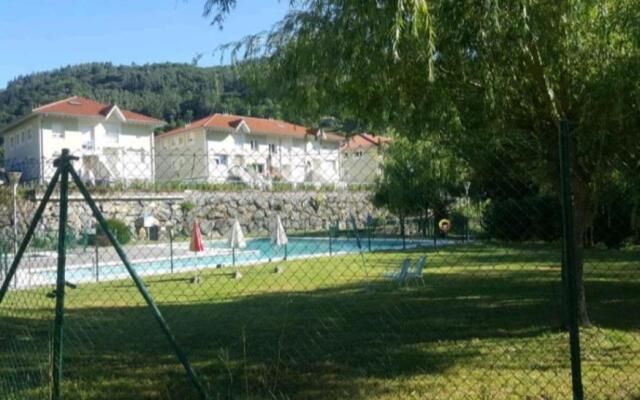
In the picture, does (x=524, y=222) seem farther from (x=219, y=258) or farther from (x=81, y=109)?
(x=81, y=109)

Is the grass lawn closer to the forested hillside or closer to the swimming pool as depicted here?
the swimming pool

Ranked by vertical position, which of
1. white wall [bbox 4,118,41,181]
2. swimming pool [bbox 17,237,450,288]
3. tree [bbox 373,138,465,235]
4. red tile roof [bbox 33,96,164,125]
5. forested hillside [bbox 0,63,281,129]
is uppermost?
forested hillside [bbox 0,63,281,129]

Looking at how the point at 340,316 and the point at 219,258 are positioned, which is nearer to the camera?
the point at 340,316

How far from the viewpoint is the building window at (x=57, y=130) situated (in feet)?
142

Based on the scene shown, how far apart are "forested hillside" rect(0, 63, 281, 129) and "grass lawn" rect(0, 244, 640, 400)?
3780 centimetres

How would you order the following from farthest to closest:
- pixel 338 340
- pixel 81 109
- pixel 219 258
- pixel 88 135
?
pixel 88 135 < pixel 81 109 < pixel 219 258 < pixel 338 340

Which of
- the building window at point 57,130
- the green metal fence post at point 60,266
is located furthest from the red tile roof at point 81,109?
the green metal fence post at point 60,266

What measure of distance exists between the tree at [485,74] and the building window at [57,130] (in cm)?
4002

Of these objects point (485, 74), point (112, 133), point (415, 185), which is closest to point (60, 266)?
point (485, 74)

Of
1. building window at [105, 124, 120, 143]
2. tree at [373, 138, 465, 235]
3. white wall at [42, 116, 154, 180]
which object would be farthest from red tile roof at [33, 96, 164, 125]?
tree at [373, 138, 465, 235]

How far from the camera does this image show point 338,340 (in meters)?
7.86

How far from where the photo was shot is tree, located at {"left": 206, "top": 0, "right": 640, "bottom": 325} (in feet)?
16.9

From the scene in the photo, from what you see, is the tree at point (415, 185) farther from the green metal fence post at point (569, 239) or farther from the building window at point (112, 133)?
the building window at point (112, 133)

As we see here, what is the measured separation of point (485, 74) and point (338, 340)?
139 inches
